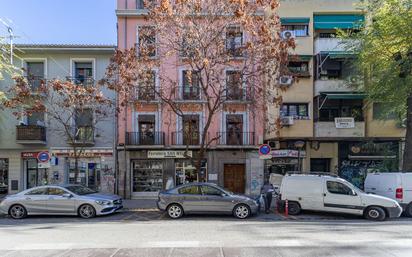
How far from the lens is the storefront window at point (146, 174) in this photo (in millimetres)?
25719

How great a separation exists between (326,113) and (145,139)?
1183 centimetres

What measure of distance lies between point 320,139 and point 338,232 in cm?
1403

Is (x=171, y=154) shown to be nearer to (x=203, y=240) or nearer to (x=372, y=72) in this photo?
(x=372, y=72)

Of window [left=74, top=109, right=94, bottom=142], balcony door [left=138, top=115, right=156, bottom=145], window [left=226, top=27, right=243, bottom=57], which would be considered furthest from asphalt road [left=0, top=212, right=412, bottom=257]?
balcony door [left=138, top=115, right=156, bottom=145]

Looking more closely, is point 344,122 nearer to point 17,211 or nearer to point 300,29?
point 300,29

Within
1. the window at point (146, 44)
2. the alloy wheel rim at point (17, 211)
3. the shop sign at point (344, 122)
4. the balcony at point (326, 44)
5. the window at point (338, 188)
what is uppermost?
the balcony at point (326, 44)

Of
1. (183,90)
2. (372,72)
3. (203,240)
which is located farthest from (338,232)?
(183,90)

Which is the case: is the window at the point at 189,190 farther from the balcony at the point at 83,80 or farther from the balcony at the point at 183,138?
the balcony at the point at 83,80

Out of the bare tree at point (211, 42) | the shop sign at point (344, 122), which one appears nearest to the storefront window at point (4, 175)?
the bare tree at point (211, 42)

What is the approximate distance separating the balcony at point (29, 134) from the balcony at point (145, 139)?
18.1 feet

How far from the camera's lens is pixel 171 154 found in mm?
25000

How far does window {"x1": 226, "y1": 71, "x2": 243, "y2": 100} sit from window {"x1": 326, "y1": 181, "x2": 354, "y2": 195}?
5.94 metres

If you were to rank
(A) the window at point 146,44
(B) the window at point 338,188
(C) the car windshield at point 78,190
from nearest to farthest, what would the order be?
(B) the window at point 338,188
(C) the car windshield at point 78,190
(A) the window at point 146,44

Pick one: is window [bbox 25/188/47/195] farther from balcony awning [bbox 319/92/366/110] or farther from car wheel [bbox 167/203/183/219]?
balcony awning [bbox 319/92/366/110]
